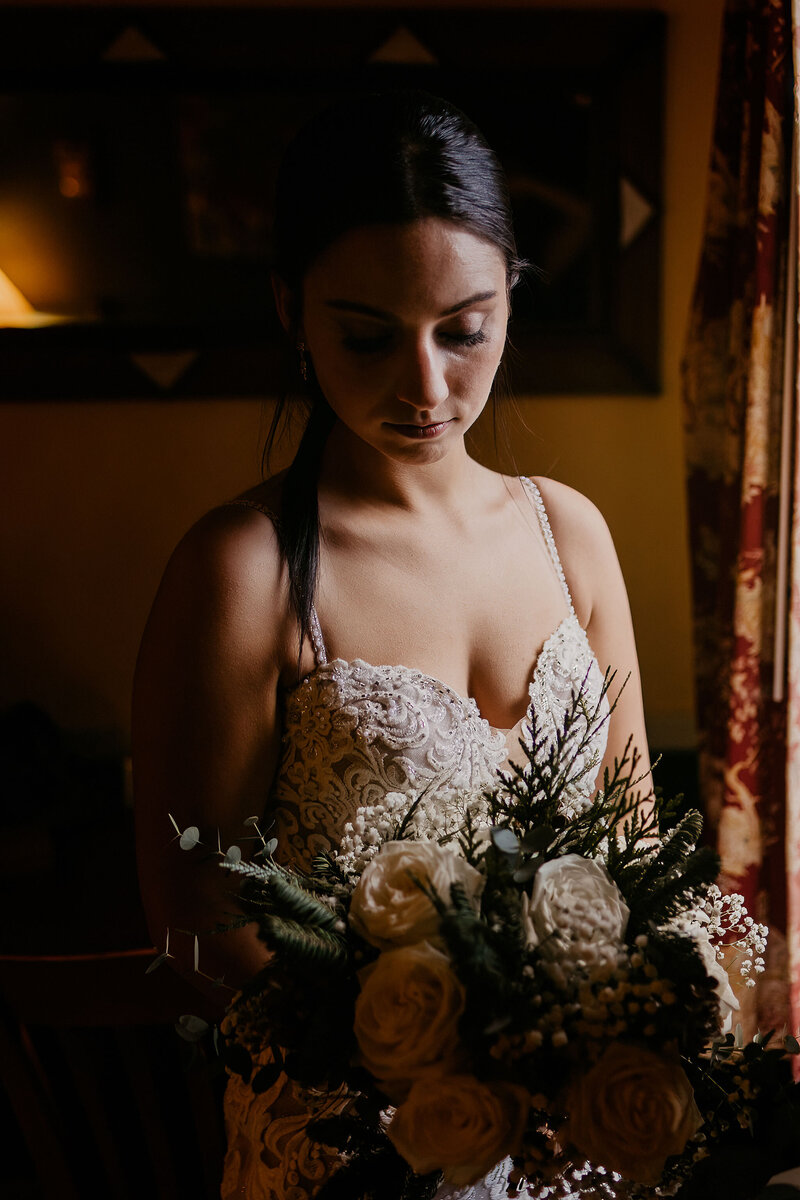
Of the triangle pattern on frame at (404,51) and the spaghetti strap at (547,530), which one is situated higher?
the triangle pattern on frame at (404,51)

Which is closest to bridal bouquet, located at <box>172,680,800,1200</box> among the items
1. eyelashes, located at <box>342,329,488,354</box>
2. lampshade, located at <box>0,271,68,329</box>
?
eyelashes, located at <box>342,329,488,354</box>

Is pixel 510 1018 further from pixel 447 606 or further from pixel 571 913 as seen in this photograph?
pixel 447 606

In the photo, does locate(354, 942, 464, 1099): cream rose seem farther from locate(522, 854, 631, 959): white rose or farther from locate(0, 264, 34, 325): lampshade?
locate(0, 264, 34, 325): lampshade

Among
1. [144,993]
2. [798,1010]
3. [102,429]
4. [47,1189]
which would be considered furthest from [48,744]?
[798,1010]

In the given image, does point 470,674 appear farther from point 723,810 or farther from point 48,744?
point 48,744

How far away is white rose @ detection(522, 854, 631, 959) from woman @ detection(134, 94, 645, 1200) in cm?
36

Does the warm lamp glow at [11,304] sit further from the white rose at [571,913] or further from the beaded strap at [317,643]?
the white rose at [571,913]

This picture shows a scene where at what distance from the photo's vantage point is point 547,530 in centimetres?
152

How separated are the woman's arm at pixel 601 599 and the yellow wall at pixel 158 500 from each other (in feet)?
3.42

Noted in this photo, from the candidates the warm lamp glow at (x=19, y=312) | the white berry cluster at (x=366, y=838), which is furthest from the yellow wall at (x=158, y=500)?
the white berry cluster at (x=366, y=838)

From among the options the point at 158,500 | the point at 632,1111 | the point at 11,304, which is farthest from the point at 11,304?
the point at 632,1111

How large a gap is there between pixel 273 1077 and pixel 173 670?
20.6 inches

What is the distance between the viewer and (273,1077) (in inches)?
29.6

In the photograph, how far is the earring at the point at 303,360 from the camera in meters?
1.24
